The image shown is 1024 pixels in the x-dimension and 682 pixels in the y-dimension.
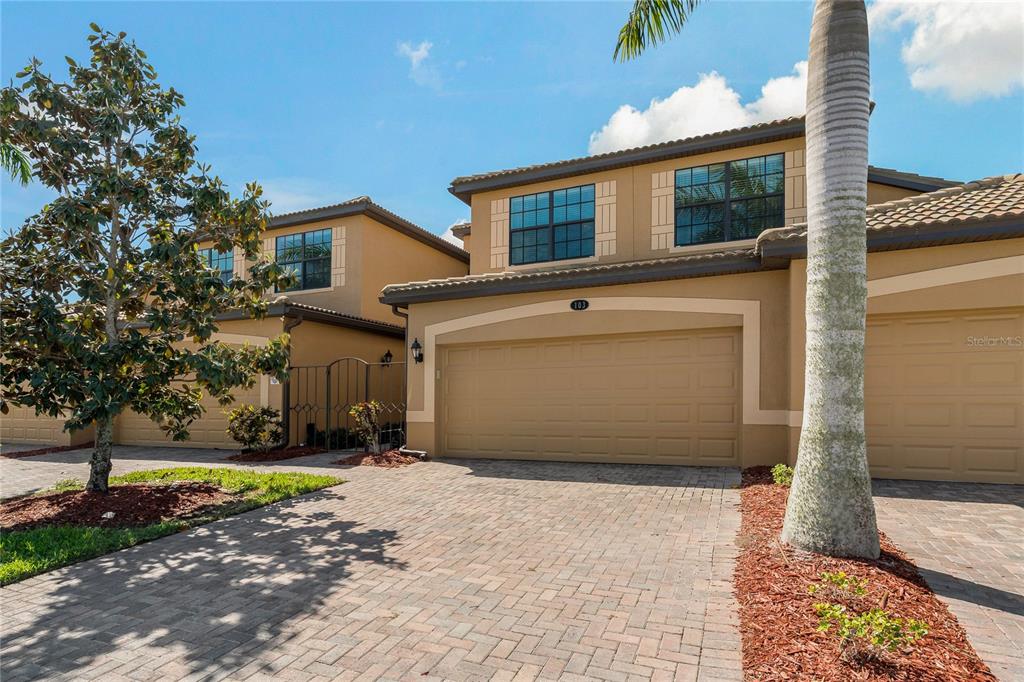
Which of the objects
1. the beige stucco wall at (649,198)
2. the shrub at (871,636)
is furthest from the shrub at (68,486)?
the shrub at (871,636)

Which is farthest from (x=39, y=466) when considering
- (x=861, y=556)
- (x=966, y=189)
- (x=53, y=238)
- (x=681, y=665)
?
(x=966, y=189)

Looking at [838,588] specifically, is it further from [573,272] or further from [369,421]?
[369,421]

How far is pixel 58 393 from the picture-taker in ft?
23.0

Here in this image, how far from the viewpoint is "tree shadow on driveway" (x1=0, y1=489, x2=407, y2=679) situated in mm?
3652

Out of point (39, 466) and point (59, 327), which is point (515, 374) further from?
point (39, 466)

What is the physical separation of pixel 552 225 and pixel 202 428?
11.3m

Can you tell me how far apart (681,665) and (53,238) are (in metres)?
10.0

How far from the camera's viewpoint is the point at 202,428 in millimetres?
14781

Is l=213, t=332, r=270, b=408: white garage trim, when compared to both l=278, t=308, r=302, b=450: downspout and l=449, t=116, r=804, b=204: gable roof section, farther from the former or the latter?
l=449, t=116, r=804, b=204: gable roof section

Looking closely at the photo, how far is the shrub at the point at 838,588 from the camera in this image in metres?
3.82

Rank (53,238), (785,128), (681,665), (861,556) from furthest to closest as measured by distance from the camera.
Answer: (785,128)
(53,238)
(861,556)
(681,665)

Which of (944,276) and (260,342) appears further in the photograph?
(260,342)

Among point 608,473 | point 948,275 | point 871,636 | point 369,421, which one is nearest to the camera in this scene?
point 871,636

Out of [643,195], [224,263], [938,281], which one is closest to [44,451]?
[224,263]
